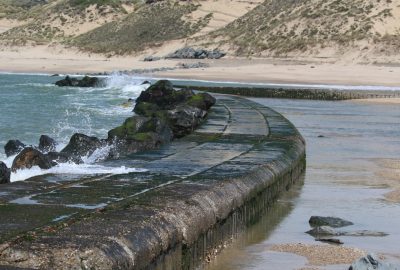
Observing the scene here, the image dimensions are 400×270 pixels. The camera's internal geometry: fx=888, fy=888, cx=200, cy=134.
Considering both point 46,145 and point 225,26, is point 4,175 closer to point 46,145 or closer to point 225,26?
point 46,145

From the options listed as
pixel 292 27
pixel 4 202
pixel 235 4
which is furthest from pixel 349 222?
pixel 235 4

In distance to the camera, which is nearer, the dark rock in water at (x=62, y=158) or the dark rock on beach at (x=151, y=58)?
the dark rock in water at (x=62, y=158)

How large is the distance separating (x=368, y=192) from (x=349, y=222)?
268 cm

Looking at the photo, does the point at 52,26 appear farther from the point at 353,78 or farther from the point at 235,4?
the point at 353,78

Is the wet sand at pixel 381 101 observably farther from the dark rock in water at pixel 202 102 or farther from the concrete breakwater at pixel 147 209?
the concrete breakwater at pixel 147 209

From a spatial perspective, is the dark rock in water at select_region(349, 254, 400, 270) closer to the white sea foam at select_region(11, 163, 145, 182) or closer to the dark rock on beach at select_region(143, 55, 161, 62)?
the white sea foam at select_region(11, 163, 145, 182)

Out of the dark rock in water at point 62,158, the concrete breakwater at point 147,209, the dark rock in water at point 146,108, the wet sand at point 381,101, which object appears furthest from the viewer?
the wet sand at point 381,101

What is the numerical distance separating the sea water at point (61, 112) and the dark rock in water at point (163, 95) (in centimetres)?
120

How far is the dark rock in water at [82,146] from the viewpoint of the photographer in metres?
15.7

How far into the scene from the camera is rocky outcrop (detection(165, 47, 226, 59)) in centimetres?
7825

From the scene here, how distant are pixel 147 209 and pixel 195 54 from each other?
7289cm

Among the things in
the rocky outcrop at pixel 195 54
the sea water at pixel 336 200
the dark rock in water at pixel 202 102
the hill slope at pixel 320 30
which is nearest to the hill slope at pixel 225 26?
the hill slope at pixel 320 30

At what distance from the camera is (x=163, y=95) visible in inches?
1270

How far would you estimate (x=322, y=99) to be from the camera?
139 feet
